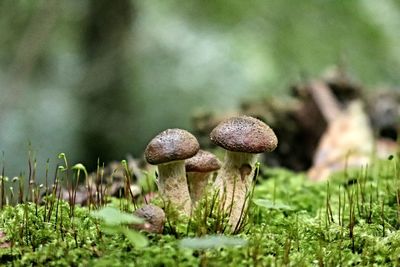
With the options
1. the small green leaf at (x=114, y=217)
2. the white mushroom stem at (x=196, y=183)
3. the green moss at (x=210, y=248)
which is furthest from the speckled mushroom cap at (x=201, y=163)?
the small green leaf at (x=114, y=217)

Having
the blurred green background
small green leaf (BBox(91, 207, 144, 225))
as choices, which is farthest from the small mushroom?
the blurred green background

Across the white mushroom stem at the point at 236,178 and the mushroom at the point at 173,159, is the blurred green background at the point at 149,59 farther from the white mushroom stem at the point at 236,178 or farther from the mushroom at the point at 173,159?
the mushroom at the point at 173,159

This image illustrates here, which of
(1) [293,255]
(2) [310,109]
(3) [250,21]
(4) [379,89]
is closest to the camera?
(1) [293,255]

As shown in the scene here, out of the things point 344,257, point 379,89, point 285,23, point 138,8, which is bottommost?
point 344,257

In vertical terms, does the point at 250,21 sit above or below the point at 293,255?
above

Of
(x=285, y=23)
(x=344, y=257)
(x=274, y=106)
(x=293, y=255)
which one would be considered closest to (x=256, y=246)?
(x=293, y=255)

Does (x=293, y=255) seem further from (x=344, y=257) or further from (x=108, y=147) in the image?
(x=108, y=147)

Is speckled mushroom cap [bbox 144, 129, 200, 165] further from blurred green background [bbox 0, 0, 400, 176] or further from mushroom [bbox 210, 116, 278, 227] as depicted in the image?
blurred green background [bbox 0, 0, 400, 176]
